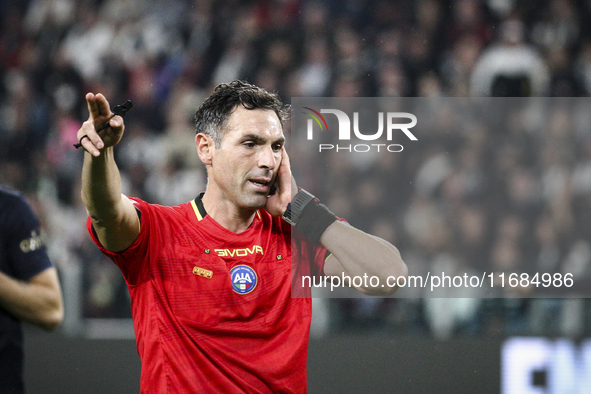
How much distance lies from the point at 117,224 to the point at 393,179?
2.39 metres

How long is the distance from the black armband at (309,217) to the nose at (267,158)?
0.59 ft

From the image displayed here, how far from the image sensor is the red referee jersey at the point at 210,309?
241cm

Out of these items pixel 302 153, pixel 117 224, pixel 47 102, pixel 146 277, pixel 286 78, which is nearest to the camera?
pixel 117 224

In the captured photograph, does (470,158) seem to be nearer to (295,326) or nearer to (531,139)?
(531,139)

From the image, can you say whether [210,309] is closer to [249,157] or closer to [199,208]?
[199,208]

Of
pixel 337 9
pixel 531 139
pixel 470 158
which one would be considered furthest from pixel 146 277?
pixel 337 9

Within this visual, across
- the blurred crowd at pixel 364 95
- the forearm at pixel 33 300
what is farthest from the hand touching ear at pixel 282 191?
the blurred crowd at pixel 364 95

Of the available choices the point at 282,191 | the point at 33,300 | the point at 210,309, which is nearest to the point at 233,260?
the point at 210,309

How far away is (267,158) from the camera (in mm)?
2576

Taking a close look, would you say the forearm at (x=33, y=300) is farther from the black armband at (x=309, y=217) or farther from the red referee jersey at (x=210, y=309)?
the black armband at (x=309, y=217)

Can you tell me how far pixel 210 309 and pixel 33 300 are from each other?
73 cm

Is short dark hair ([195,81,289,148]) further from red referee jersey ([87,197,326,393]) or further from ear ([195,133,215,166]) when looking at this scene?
red referee jersey ([87,197,326,393])

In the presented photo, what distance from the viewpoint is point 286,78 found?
672 cm

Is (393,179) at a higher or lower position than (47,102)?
lower
